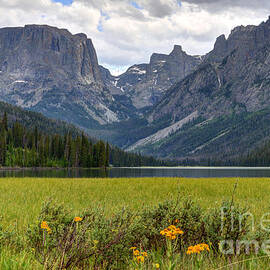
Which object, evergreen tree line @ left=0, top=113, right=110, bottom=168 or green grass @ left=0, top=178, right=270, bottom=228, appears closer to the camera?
green grass @ left=0, top=178, right=270, bottom=228

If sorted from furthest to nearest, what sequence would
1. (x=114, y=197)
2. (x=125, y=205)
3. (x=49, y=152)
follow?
(x=49, y=152), (x=114, y=197), (x=125, y=205)

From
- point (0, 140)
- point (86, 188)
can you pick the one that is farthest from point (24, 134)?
point (86, 188)

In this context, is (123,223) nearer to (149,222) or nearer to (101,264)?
(149,222)

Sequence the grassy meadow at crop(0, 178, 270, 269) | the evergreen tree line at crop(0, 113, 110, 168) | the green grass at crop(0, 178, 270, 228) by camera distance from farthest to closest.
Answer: the evergreen tree line at crop(0, 113, 110, 168)
the green grass at crop(0, 178, 270, 228)
the grassy meadow at crop(0, 178, 270, 269)

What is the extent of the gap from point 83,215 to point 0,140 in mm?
147704

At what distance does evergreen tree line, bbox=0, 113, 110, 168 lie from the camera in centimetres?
14538

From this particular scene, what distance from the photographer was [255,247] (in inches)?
320

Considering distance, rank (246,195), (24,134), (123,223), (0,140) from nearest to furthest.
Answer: (123,223) → (246,195) → (0,140) → (24,134)

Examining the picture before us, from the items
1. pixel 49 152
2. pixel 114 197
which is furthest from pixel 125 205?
pixel 49 152

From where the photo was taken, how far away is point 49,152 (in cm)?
15488

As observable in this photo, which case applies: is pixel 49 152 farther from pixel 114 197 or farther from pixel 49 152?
pixel 114 197

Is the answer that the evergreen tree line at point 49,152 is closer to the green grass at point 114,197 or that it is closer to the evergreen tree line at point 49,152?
the evergreen tree line at point 49,152

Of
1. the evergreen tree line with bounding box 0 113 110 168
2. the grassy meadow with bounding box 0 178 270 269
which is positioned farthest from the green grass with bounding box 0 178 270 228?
the evergreen tree line with bounding box 0 113 110 168

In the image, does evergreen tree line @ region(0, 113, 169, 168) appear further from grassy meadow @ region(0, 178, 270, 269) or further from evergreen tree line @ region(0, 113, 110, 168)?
grassy meadow @ region(0, 178, 270, 269)
